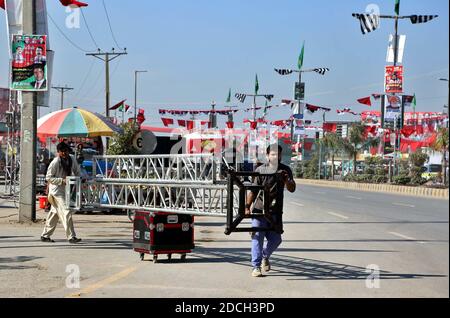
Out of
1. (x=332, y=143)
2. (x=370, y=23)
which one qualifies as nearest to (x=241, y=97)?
(x=332, y=143)

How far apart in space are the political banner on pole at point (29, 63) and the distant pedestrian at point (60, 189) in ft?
10.4

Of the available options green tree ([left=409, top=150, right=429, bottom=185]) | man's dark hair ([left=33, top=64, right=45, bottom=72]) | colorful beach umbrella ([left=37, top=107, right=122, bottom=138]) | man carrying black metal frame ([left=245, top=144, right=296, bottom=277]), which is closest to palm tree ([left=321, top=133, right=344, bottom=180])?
green tree ([left=409, top=150, right=429, bottom=185])

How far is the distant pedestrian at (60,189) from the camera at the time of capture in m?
11.9

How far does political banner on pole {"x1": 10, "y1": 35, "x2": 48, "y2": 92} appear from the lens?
14656 millimetres

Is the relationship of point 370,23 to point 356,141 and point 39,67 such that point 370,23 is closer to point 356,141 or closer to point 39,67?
point 39,67

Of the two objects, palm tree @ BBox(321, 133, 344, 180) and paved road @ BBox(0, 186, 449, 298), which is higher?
palm tree @ BBox(321, 133, 344, 180)

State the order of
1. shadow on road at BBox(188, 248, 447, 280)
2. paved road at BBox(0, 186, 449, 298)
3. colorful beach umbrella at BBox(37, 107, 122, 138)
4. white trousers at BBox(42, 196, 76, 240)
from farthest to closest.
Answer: colorful beach umbrella at BBox(37, 107, 122, 138)
white trousers at BBox(42, 196, 76, 240)
shadow on road at BBox(188, 248, 447, 280)
paved road at BBox(0, 186, 449, 298)

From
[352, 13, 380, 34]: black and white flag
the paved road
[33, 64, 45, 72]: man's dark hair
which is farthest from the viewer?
[33, 64, 45, 72]: man's dark hair

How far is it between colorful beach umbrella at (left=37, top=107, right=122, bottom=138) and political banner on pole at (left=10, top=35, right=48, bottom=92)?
2.32 feet

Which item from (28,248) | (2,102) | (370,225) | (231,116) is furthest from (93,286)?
(2,102)

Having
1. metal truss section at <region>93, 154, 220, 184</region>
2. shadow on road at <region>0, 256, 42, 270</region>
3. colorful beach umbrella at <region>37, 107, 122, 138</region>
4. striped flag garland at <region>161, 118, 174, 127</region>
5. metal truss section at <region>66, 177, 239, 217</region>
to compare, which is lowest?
shadow on road at <region>0, 256, 42, 270</region>

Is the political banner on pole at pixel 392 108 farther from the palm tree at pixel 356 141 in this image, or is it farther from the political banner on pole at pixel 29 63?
the palm tree at pixel 356 141

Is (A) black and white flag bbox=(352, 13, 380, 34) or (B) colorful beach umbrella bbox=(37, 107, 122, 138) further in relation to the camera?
(B) colorful beach umbrella bbox=(37, 107, 122, 138)

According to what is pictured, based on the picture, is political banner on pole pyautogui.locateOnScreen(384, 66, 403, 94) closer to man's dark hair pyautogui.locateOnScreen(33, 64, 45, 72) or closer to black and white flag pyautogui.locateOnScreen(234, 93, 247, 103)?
man's dark hair pyautogui.locateOnScreen(33, 64, 45, 72)
